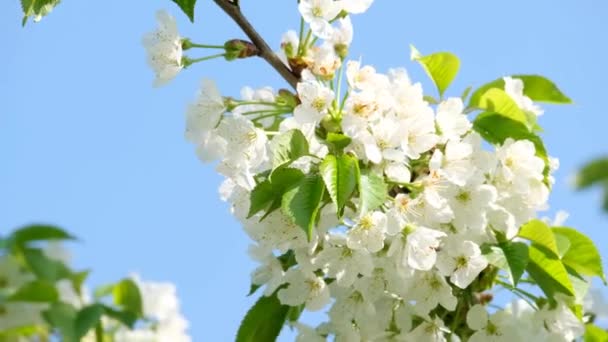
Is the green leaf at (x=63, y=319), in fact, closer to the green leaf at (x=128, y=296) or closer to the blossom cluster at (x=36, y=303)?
the blossom cluster at (x=36, y=303)

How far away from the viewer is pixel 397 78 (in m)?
2.52

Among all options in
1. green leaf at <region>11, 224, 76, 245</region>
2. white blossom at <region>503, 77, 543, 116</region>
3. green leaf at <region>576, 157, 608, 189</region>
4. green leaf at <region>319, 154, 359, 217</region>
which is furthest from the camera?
white blossom at <region>503, 77, 543, 116</region>

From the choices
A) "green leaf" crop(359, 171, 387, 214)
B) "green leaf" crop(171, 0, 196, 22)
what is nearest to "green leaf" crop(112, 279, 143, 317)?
"green leaf" crop(359, 171, 387, 214)

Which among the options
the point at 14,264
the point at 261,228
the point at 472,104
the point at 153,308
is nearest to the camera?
the point at 14,264

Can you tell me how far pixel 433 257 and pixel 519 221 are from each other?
0.33 meters

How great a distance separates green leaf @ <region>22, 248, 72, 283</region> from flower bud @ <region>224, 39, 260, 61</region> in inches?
37.9

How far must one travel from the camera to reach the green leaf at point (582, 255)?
8.66 ft

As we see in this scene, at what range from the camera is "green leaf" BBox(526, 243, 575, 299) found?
256 cm

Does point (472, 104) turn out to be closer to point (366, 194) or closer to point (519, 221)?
point (519, 221)

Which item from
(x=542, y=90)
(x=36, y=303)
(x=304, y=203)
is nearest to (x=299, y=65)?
(x=304, y=203)

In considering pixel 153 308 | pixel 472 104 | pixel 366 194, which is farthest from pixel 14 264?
pixel 472 104

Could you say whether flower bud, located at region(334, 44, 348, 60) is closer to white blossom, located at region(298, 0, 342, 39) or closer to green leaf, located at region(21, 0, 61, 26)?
white blossom, located at region(298, 0, 342, 39)

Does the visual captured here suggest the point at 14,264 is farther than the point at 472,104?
No

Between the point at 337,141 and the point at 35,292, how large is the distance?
97 centimetres
